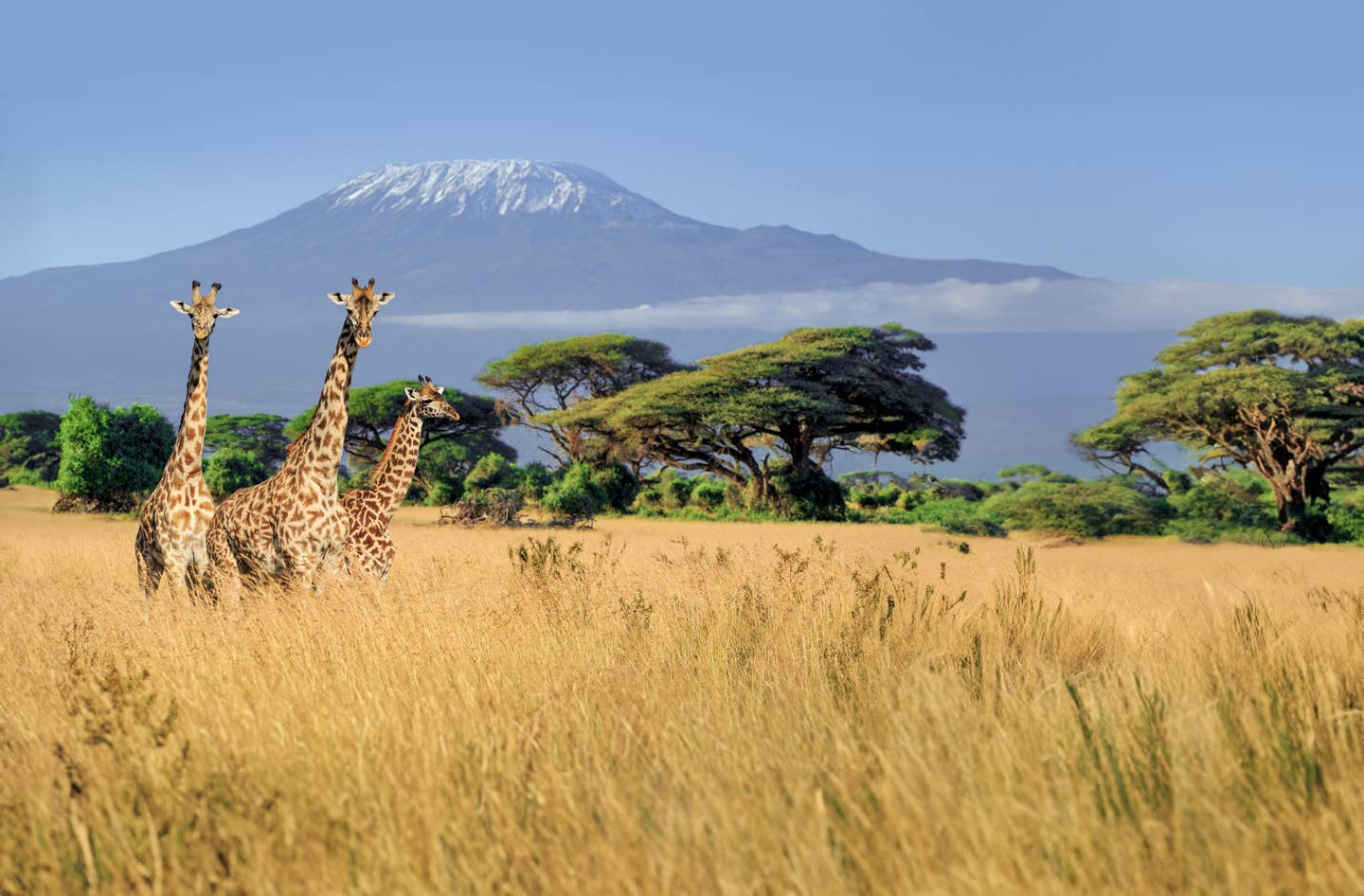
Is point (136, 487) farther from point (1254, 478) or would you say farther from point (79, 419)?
point (1254, 478)

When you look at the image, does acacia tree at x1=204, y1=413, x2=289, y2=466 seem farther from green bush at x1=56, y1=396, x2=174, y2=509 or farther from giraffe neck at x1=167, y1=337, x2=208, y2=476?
giraffe neck at x1=167, y1=337, x2=208, y2=476

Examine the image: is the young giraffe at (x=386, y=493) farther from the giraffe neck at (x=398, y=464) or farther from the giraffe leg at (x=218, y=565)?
the giraffe leg at (x=218, y=565)

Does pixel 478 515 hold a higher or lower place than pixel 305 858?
lower

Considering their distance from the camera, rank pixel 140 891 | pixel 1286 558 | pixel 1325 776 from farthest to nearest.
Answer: pixel 1286 558 < pixel 1325 776 < pixel 140 891

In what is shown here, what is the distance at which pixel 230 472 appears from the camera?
31.4 meters

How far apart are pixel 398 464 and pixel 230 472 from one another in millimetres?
24560

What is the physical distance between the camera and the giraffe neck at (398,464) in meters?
9.05

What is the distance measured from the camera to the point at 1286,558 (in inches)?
776

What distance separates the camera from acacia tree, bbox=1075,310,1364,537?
28.5 m

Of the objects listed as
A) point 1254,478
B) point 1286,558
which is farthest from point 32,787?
point 1254,478

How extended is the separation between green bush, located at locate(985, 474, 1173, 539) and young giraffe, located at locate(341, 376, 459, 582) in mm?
21569

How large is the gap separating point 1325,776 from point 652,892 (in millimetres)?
2325

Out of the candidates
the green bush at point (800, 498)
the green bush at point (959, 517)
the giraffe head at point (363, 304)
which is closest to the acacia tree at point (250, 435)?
the green bush at point (800, 498)

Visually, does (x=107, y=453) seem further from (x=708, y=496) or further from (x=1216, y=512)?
(x=1216, y=512)
